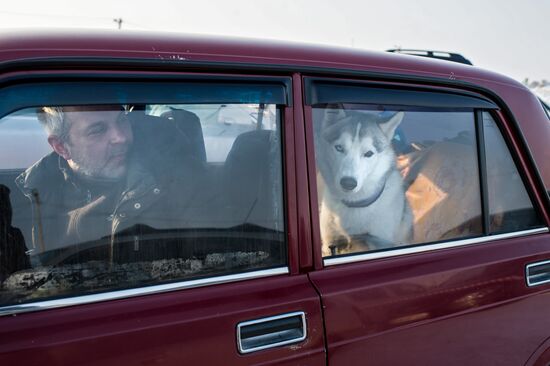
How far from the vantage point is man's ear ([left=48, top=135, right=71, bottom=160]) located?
4.59 ft

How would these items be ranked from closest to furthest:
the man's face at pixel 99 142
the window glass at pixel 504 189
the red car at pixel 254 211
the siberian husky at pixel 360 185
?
1. the red car at pixel 254 211
2. the man's face at pixel 99 142
3. the siberian husky at pixel 360 185
4. the window glass at pixel 504 189

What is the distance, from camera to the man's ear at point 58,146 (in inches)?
55.1

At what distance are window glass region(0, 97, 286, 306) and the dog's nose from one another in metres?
0.37

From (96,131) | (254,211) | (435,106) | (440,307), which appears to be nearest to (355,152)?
(435,106)

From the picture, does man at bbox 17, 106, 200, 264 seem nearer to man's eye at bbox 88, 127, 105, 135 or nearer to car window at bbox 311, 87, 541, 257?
man's eye at bbox 88, 127, 105, 135

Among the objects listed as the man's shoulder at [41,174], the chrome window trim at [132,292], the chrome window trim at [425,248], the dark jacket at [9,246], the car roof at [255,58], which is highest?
the car roof at [255,58]

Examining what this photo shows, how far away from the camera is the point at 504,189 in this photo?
6.68ft

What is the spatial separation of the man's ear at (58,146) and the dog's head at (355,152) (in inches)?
33.8

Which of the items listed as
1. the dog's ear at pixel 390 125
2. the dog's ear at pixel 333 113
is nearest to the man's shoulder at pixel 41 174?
the dog's ear at pixel 333 113

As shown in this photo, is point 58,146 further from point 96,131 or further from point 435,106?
point 435,106

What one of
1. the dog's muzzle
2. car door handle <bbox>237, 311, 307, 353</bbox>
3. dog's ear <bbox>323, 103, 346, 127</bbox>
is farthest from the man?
the dog's muzzle

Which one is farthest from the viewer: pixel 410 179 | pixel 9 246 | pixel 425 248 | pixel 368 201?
pixel 410 179

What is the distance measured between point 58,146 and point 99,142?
12cm

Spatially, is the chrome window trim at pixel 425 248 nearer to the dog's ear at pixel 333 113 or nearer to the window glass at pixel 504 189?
the window glass at pixel 504 189
